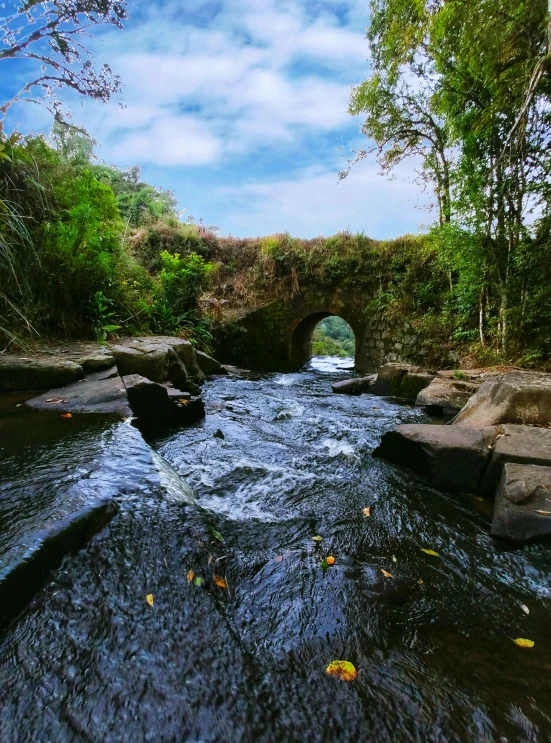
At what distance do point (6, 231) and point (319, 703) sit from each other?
487cm

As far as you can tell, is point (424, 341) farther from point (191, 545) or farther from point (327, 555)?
point (191, 545)

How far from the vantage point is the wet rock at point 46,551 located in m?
1.11

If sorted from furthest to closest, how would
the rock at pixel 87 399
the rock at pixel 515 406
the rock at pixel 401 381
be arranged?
the rock at pixel 401 381 < the rock at pixel 515 406 < the rock at pixel 87 399

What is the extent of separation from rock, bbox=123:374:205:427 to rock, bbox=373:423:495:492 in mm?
2157

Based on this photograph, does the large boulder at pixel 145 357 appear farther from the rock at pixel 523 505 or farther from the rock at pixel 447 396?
the rock at pixel 523 505

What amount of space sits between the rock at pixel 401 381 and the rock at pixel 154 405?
380cm

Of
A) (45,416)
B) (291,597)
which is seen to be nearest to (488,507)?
(291,597)

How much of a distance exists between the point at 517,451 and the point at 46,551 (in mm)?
2859

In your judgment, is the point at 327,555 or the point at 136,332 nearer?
the point at 327,555

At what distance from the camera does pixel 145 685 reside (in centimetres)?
102

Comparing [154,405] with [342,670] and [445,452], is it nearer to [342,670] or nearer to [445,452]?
[445,452]

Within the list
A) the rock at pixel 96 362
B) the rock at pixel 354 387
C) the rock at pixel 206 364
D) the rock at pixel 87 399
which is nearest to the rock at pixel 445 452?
the rock at pixel 87 399

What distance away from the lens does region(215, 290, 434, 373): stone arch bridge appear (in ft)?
30.8

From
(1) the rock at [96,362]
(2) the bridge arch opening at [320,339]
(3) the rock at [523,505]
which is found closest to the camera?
(3) the rock at [523,505]
